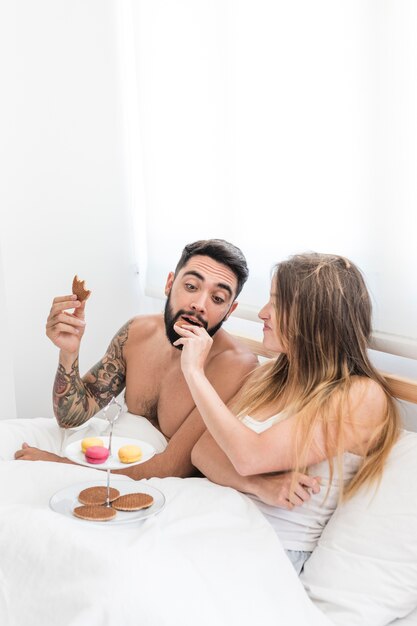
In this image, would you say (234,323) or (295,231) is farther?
(234,323)

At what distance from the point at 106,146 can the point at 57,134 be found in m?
0.21

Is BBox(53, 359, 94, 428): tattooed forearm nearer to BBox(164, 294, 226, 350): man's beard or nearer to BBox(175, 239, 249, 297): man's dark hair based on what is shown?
BBox(164, 294, 226, 350): man's beard

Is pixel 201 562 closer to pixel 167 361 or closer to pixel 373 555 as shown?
pixel 373 555

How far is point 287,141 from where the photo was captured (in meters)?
2.23

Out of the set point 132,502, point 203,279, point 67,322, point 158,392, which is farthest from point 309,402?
point 67,322

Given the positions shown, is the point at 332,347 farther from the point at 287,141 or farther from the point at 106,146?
the point at 106,146

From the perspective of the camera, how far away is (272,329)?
1887 millimetres

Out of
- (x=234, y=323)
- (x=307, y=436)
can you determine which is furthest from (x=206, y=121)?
(x=307, y=436)

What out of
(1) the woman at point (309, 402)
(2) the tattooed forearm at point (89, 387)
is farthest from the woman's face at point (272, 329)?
(2) the tattooed forearm at point (89, 387)

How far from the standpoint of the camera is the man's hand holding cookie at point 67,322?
2236mm

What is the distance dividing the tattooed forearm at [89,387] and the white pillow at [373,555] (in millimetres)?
961

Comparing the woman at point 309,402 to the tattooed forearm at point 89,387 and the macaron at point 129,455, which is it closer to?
the macaron at point 129,455

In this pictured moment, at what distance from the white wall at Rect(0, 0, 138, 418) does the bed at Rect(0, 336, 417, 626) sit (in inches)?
57.7

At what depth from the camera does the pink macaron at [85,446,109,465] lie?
1661 mm
